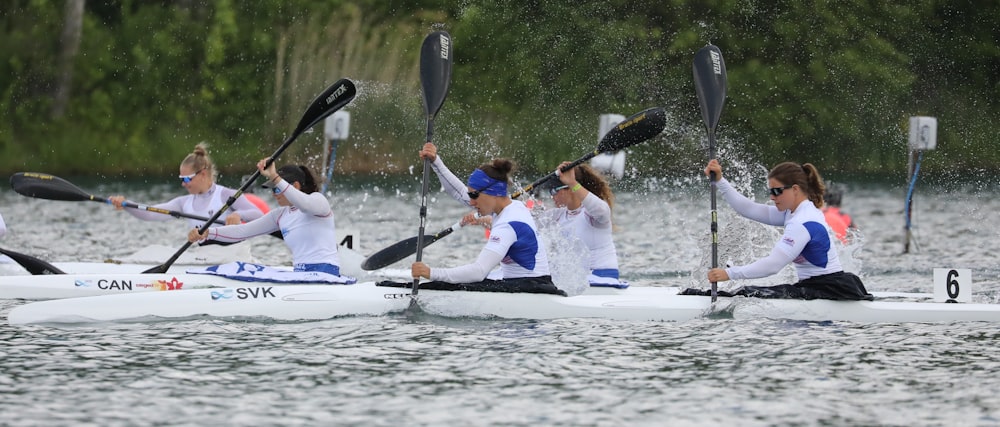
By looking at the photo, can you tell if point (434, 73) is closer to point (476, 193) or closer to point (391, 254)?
point (391, 254)

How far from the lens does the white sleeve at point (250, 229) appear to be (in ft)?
40.1

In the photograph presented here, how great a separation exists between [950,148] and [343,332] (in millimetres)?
33855

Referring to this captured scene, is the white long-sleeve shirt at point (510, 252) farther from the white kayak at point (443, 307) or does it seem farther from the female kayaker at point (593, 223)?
the female kayaker at point (593, 223)

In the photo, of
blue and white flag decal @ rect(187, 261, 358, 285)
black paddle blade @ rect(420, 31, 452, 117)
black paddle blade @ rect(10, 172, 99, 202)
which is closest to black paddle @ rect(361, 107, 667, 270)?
blue and white flag decal @ rect(187, 261, 358, 285)

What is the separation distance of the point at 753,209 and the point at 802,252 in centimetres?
90

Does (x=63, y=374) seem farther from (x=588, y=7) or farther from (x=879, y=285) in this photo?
(x=588, y=7)

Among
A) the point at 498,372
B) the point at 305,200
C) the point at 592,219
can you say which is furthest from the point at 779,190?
the point at 305,200

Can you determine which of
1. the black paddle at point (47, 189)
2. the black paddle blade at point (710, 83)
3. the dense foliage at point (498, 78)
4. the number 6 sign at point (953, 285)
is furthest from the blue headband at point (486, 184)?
the dense foliage at point (498, 78)

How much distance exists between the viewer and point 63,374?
28.3ft

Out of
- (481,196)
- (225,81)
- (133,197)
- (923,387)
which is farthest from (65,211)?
(923,387)

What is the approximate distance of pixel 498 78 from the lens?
40625mm

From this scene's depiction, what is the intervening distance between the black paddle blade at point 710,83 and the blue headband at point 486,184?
2.87m

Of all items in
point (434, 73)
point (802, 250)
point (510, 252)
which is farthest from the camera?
point (434, 73)

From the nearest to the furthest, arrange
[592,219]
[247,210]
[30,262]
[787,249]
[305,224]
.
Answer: [787,249] < [305,224] < [592,219] < [30,262] < [247,210]
